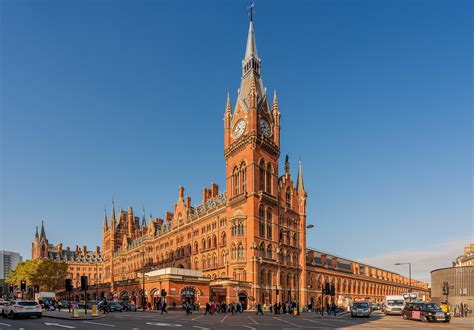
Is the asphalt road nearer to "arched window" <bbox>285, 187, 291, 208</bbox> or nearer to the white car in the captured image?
the white car

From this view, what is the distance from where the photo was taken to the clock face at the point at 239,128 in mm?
84756

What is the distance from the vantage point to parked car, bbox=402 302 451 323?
3969cm

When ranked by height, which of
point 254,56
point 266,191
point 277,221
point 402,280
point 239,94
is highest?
point 254,56

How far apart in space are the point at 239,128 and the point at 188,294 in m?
31.4

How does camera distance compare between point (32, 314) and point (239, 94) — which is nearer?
point (32, 314)

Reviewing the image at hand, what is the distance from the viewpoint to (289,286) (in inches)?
3324

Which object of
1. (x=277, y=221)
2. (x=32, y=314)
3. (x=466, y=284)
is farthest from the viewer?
(x=277, y=221)

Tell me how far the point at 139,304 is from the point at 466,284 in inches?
2267

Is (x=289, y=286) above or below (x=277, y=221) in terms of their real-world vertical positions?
below

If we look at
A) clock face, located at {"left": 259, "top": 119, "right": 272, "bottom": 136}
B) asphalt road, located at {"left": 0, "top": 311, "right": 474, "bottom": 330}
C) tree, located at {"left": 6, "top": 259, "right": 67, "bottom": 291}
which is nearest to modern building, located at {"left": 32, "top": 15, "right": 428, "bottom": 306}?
clock face, located at {"left": 259, "top": 119, "right": 272, "bottom": 136}

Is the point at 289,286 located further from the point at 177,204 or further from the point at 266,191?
the point at 177,204

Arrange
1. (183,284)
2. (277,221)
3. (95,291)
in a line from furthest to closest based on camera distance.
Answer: (95,291), (277,221), (183,284)

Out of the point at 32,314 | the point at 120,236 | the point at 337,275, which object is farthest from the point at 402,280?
the point at 32,314

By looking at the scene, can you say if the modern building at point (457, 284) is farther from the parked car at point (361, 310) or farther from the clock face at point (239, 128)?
the clock face at point (239, 128)
